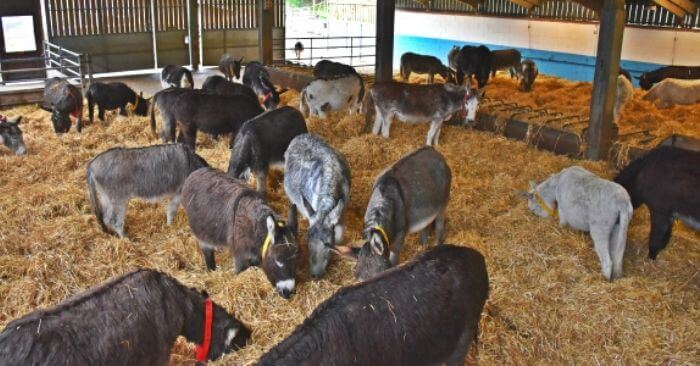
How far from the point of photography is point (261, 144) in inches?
368

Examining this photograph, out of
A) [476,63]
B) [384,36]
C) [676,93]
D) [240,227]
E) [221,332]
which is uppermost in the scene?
[384,36]

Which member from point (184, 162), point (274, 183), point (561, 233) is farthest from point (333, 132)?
point (561, 233)

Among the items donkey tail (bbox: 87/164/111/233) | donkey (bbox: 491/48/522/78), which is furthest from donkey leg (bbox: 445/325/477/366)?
donkey (bbox: 491/48/522/78)

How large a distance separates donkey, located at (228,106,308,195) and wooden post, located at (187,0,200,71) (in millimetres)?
13993

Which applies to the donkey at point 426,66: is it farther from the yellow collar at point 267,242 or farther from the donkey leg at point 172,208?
the yellow collar at point 267,242

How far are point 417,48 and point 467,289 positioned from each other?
23666 mm

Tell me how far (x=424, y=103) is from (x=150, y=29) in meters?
14.0

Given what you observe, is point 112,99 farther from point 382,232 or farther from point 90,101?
point 382,232

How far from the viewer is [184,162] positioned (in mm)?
8219

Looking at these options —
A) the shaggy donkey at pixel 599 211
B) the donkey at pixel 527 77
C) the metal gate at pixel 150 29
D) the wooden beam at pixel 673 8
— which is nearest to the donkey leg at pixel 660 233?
the shaggy donkey at pixel 599 211

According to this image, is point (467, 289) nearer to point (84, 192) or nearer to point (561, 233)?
point (561, 233)

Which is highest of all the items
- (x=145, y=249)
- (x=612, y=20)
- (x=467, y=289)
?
(x=612, y=20)

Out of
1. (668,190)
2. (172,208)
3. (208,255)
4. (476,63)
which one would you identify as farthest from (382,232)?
(476,63)

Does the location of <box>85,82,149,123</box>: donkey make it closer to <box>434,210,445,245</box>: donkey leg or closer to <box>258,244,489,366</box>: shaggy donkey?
<box>434,210,445,245</box>: donkey leg
